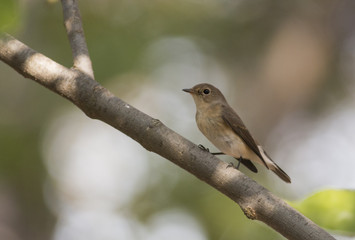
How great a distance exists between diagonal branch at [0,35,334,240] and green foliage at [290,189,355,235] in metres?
0.46

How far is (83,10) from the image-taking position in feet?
29.8

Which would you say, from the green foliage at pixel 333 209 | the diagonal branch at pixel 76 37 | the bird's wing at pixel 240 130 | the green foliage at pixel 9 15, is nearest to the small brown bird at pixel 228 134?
the bird's wing at pixel 240 130

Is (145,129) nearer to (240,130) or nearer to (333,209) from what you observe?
(333,209)

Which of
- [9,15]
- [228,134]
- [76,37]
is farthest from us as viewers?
[228,134]

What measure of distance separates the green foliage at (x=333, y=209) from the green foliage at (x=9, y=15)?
3.52 ft

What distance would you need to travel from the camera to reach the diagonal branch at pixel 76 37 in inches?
101

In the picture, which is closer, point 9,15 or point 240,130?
point 9,15

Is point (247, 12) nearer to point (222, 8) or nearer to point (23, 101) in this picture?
point (222, 8)

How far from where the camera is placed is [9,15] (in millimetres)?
1242

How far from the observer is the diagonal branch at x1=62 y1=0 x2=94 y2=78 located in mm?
2569

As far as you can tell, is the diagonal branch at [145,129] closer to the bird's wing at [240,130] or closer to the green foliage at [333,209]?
the green foliage at [333,209]

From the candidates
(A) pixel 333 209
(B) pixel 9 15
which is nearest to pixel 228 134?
(A) pixel 333 209

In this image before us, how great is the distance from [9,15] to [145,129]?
110cm

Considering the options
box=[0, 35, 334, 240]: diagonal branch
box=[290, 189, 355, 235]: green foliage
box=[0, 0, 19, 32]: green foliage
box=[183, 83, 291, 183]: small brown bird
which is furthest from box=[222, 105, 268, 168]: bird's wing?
box=[0, 0, 19, 32]: green foliage
